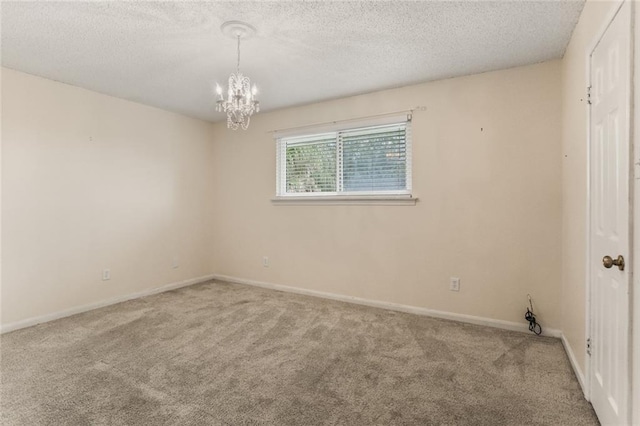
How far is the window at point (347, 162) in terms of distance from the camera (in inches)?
137

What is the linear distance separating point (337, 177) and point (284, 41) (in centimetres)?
176

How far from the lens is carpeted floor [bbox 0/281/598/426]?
1736 millimetres

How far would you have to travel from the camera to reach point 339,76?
3133mm

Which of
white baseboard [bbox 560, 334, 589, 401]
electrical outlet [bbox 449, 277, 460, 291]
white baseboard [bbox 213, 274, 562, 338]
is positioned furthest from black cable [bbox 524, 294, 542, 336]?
electrical outlet [bbox 449, 277, 460, 291]

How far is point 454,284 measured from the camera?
315cm

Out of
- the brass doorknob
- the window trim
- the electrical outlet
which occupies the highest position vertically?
the window trim

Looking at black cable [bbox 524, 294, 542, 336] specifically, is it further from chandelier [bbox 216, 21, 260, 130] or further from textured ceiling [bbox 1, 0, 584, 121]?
chandelier [bbox 216, 21, 260, 130]

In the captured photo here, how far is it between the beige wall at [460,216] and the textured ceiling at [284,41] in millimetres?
280

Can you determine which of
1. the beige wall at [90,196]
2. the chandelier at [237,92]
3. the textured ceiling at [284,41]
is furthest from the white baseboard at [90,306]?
the chandelier at [237,92]

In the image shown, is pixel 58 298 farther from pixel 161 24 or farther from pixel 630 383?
pixel 630 383

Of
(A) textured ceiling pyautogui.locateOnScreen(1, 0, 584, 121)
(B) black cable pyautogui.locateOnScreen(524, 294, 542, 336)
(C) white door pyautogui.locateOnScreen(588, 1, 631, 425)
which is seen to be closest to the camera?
(C) white door pyautogui.locateOnScreen(588, 1, 631, 425)

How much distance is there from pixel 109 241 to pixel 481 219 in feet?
13.4

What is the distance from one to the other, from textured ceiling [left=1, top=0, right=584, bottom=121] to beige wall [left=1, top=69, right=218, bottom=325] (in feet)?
1.30

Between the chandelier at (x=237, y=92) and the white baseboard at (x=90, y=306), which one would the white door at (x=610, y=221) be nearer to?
the chandelier at (x=237, y=92)
